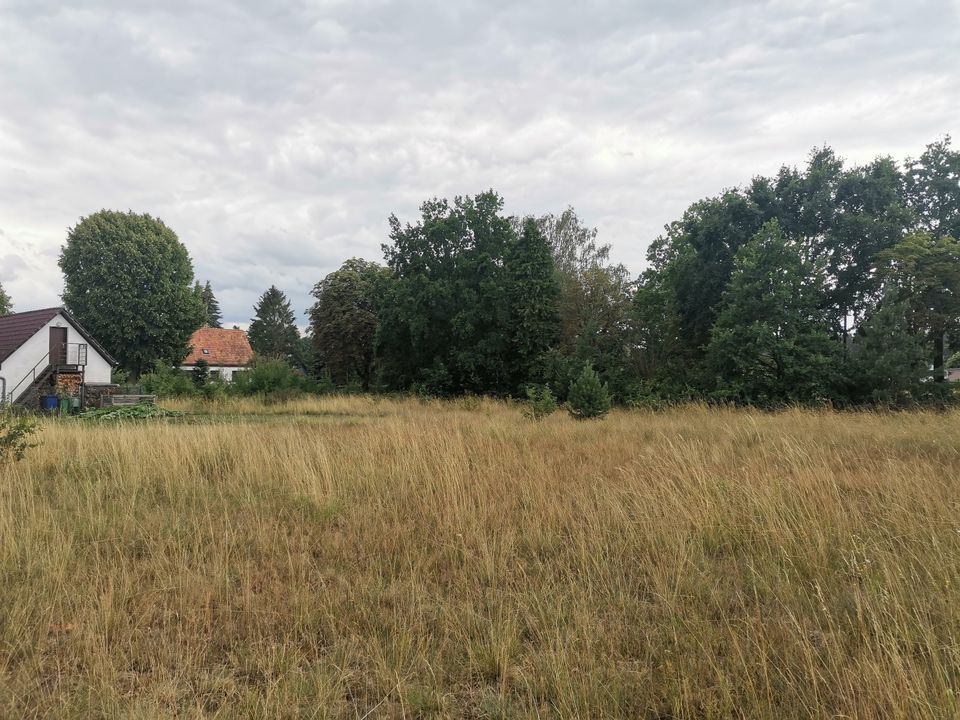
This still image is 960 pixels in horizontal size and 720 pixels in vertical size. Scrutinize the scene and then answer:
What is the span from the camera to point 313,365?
39844 mm

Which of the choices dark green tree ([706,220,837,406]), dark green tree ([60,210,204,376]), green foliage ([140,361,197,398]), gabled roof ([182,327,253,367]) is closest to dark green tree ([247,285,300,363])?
gabled roof ([182,327,253,367])

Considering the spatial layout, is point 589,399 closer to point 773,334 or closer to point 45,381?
point 773,334

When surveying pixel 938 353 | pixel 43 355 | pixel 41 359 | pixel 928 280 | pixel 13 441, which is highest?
pixel 928 280

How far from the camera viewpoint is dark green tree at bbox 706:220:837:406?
60.8 feet

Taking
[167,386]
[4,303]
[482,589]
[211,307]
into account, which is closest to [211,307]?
[211,307]

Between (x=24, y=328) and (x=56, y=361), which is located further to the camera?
(x=56, y=361)

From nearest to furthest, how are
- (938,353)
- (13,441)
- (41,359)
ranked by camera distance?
(13,441) → (938,353) → (41,359)

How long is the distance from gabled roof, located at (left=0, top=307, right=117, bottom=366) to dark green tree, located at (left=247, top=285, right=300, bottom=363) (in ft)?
106

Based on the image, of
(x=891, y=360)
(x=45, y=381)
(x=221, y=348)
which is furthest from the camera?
(x=221, y=348)

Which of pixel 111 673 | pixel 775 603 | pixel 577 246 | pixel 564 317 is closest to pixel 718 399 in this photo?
pixel 564 317

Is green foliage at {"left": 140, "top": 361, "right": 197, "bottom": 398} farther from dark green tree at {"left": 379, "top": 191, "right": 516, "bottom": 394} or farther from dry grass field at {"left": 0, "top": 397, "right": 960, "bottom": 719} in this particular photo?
dry grass field at {"left": 0, "top": 397, "right": 960, "bottom": 719}

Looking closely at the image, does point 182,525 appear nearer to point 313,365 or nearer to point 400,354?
point 400,354

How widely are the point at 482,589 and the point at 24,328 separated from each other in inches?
1430

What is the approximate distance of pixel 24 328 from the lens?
29.0 metres
